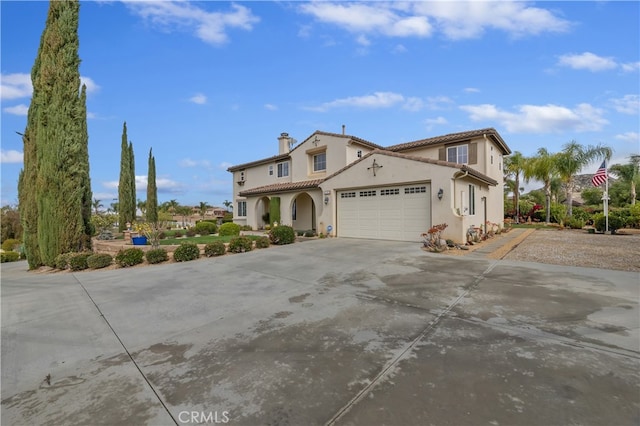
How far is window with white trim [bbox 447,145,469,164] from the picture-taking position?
16016 millimetres

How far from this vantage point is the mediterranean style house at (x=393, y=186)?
40.2 feet

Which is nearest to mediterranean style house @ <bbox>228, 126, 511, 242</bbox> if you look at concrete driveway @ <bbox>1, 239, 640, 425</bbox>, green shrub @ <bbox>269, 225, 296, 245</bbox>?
green shrub @ <bbox>269, 225, 296, 245</bbox>

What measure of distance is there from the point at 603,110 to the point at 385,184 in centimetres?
1109

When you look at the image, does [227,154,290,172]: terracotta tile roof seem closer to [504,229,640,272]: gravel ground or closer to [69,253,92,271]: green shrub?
[69,253,92,271]: green shrub

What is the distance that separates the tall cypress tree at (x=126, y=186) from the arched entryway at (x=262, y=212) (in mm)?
10049

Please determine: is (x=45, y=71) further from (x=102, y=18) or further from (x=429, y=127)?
(x=429, y=127)

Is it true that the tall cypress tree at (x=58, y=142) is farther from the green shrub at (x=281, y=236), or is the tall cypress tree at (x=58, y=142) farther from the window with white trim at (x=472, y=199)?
the window with white trim at (x=472, y=199)

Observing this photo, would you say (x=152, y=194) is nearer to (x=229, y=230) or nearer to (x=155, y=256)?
(x=229, y=230)

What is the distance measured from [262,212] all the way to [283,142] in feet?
20.9

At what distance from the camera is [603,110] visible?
13.7 m

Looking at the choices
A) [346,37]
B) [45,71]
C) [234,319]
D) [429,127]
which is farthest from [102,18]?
[429,127]

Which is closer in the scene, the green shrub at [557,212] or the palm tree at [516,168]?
the green shrub at [557,212]

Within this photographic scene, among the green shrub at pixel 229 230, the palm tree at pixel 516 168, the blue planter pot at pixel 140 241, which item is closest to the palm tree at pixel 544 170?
the palm tree at pixel 516 168

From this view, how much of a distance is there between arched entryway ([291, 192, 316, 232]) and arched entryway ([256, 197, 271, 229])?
2.52 m
